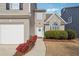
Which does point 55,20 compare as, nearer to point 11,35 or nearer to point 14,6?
point 11,35

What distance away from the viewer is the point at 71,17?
20.8 meters

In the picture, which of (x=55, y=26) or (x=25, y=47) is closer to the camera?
(x=25, y=47)

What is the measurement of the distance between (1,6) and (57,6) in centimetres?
388

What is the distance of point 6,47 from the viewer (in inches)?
832

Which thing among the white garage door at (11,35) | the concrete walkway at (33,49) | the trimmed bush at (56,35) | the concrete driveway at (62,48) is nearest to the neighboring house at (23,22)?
the white garage door at (11,35)

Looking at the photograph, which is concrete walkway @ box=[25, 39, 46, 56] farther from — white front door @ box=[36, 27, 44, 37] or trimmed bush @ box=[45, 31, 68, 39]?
trimmed bush @ box=[45, 31, 68, 39]

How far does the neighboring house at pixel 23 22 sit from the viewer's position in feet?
69.1

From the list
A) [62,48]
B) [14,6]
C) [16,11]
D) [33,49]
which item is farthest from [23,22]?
[62,48]

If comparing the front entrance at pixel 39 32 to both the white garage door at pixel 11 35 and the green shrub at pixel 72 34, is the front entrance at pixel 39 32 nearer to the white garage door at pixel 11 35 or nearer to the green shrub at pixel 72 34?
the white garage door at pixel 11 35

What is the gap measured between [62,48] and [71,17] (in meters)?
1.74

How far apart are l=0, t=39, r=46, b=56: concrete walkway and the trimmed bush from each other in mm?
538

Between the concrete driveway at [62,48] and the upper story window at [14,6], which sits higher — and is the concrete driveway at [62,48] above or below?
below

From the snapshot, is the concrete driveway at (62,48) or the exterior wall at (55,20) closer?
the concrete driveway at (62,48)

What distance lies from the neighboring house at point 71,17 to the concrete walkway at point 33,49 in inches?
66.2
